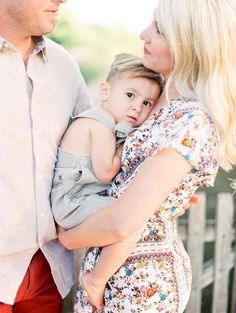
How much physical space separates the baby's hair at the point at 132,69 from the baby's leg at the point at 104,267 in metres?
0.57

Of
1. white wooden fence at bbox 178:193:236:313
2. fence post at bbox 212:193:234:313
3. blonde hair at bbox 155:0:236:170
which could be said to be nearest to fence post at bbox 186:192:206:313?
white wooden fence at bbox 178:193:236:313

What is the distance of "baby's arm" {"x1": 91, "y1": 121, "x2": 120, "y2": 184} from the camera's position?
80.3 inches

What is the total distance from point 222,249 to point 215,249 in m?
0.04

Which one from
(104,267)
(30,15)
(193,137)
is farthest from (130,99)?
(104,267)

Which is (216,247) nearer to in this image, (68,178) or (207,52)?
(68,178)

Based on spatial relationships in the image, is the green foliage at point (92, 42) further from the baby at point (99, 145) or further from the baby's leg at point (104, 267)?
the baby's leg at point (104, 267)

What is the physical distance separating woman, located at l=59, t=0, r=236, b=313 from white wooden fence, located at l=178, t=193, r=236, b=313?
116cm

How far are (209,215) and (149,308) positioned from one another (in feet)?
5.31

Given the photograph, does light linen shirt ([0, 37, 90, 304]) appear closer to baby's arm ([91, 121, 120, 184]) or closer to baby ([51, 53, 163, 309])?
baby ([51, 53, 163, 309])

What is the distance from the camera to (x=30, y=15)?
6.86ft

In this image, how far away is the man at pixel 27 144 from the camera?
2.03 m

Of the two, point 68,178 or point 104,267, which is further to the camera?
point 68,178

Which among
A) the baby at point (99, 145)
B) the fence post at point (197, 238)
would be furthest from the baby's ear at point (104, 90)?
the fence post at point (197, 238)

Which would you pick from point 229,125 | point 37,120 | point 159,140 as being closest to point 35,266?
point 37,120
